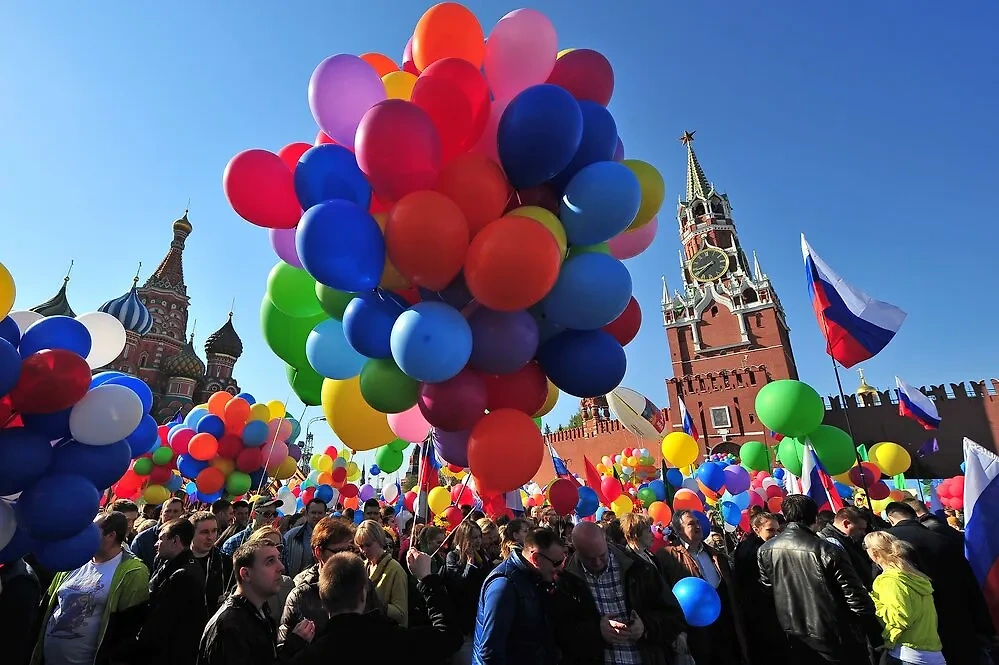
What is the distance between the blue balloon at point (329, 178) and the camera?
2912mm

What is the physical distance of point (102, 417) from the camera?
3250 millimetres

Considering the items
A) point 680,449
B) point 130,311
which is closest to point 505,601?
point 680,449

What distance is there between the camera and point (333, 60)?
2.99 metres

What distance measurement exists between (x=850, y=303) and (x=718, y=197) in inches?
1685

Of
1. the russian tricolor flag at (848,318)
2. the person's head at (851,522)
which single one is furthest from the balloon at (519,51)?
the person's head at (851,522)

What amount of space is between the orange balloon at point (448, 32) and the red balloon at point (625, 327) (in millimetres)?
2173

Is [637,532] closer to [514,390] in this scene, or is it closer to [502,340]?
[514,390]

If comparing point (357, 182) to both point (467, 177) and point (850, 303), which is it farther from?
point (850, 303)

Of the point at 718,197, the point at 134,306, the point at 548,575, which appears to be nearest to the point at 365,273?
the point at 548,575

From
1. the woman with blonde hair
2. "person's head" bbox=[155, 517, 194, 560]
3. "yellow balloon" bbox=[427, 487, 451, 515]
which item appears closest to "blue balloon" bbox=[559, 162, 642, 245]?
the woman with blonde hair

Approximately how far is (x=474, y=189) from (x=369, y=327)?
1.02 m

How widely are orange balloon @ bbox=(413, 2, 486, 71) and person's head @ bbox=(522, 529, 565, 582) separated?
3.13 m

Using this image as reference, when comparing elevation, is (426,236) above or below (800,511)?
above

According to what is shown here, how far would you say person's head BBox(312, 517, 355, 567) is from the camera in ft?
8.97
